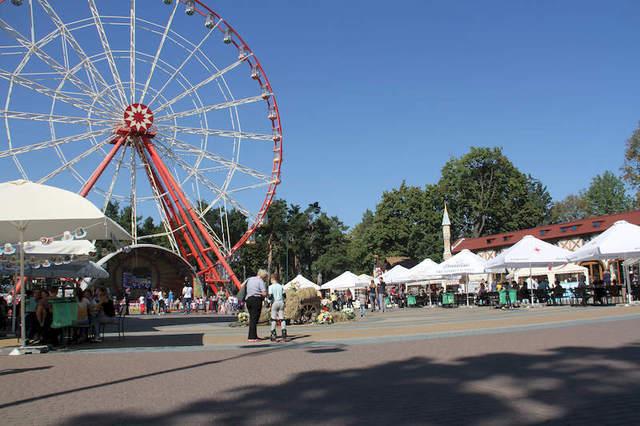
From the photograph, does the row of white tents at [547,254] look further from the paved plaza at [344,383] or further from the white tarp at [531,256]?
the paved plaza at [344,383]

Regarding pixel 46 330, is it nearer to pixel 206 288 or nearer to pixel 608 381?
pixel 608 381

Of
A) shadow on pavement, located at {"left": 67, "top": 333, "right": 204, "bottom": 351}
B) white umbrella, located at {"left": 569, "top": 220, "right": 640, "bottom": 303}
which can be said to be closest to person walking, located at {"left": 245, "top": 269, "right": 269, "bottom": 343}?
shadow on pavement, located at {"left": 67, "top": 333, "right": 204, "bottom": 351}

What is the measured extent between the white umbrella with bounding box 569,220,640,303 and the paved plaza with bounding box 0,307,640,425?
36.8 ft

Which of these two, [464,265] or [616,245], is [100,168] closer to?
[464,265]

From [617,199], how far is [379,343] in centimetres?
8993

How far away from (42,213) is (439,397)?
9.09 meters

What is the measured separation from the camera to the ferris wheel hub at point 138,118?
31500mm

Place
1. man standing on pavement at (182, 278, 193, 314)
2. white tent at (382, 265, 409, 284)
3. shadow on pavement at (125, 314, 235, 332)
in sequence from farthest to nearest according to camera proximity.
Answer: white tent at (382, 265, 409, 284), man standing on pavement at (182, 278, 193, 314), shadow on pavement at (125, 314, 235, 332)

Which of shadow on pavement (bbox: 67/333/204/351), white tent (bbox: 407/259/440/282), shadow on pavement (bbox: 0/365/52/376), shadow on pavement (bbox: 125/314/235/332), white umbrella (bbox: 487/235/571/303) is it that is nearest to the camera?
shadow on pavement (bbox: 0/365/52/376)

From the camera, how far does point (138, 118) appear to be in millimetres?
31812

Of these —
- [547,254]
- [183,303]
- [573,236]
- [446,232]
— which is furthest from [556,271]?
[183,303]

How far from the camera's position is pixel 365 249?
76438 mm

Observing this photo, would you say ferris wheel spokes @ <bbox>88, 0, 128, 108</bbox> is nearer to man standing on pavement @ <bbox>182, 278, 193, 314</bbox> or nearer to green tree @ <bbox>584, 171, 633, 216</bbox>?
man standing on pavement @ <bbox>182, 278, 193, 314</bbox>

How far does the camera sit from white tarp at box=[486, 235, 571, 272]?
27.2m
